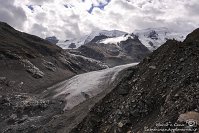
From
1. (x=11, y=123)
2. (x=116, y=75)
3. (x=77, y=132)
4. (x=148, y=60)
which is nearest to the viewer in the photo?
(x=77, y=132)

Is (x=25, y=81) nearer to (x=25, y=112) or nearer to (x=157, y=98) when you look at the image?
(x=25, y=112)

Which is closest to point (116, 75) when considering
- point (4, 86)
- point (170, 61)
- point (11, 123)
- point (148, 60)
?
point (4, 86)

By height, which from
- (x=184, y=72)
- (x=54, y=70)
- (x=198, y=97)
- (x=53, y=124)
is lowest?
(x=53, y=124)

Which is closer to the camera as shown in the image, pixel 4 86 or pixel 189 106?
pixel 189 106

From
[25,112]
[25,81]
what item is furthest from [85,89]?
[25,81]

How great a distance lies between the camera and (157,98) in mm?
20844

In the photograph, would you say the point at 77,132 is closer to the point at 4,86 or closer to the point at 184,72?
the point at 184,72

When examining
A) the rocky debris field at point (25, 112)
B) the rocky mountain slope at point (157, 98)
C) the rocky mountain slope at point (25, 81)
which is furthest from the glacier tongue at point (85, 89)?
the rocky mountain slope at point (157, 98)

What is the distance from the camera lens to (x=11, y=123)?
4503 cm

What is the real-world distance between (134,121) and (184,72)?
453cm

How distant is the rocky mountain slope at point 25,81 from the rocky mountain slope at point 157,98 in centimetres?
1848

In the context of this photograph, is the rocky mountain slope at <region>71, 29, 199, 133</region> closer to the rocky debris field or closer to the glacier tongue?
the rocky debris field

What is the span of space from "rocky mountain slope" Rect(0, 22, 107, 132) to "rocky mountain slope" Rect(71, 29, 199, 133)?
18476 mm

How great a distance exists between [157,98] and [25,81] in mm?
65369
